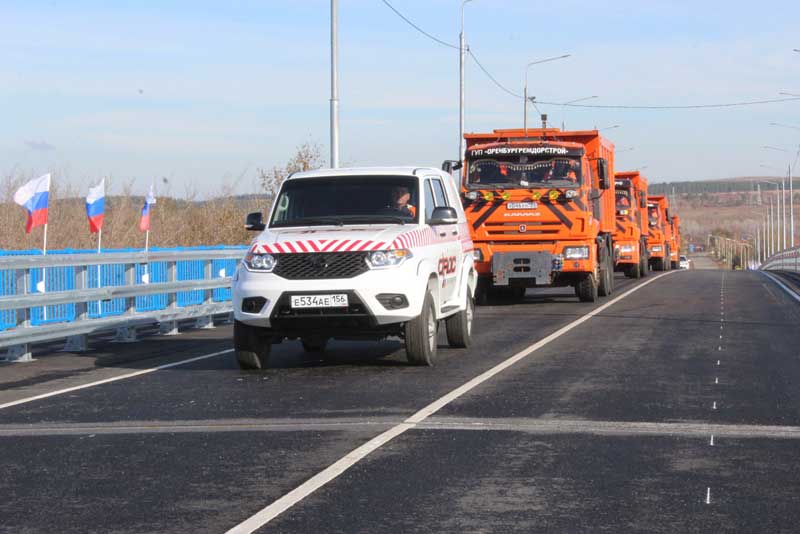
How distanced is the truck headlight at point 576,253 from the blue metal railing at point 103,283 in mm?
6168

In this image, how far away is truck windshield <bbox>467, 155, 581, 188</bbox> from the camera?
2298cm

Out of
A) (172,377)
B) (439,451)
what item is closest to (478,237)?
(172,377)

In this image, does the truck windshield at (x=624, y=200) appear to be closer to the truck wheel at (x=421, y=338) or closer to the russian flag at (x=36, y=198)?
the russian flag at (x=36, y=198)

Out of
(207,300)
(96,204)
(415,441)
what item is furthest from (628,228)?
(415,441)

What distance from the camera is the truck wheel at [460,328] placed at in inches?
577

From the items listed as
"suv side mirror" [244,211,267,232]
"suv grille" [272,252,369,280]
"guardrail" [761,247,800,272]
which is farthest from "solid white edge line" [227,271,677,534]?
"guardrail" [761,247,800,272]

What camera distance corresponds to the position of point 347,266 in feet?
39.7

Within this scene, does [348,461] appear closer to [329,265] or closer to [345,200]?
[329,265]

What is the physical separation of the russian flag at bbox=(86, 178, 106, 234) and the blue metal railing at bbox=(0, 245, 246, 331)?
613 cm

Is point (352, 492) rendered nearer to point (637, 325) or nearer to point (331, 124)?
point (637, 325)

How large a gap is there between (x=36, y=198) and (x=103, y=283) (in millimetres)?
6699

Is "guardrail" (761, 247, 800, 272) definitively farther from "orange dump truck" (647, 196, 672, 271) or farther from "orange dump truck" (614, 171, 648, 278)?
"orange dump truck" (614, 171, 648, 278)

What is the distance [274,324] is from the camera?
1218cm

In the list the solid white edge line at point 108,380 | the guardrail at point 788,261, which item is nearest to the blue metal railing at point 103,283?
the solid white edge line at point 108,380
